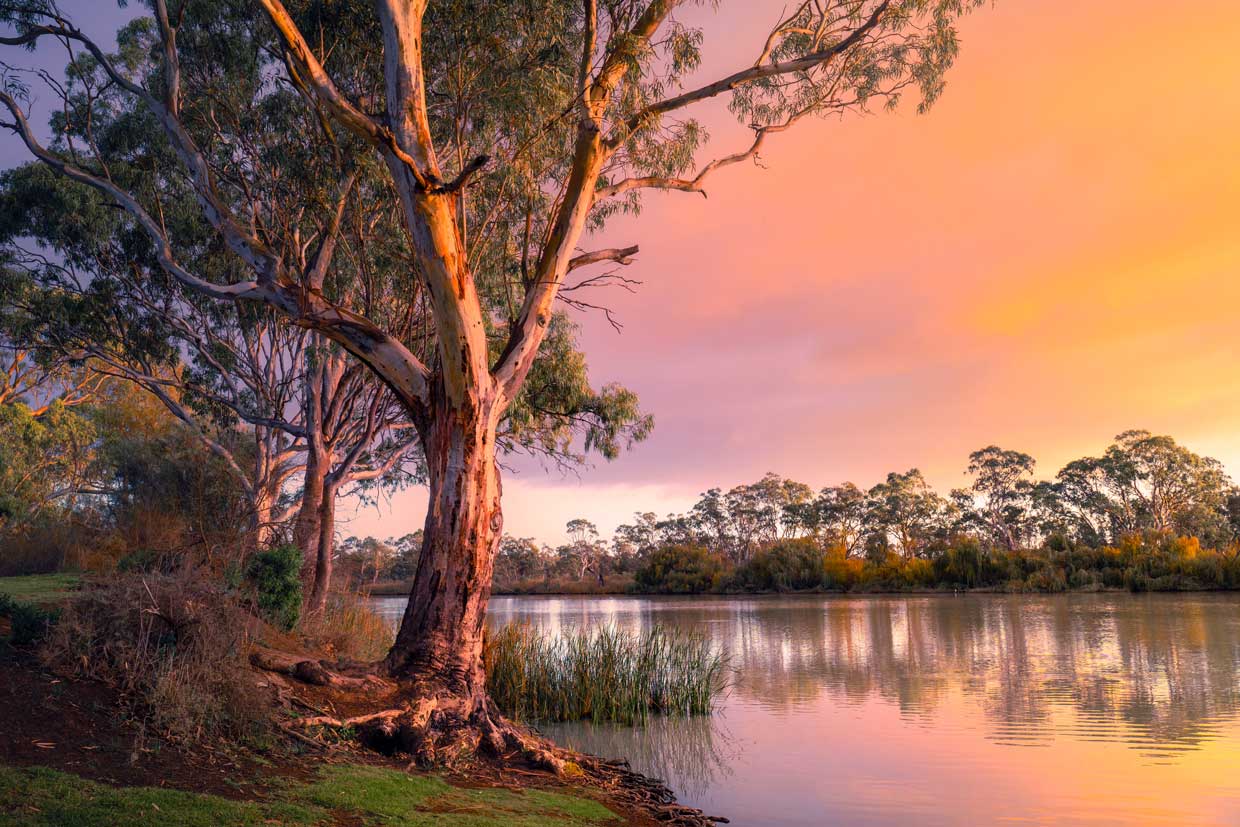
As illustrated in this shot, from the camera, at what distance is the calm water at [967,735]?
648cm

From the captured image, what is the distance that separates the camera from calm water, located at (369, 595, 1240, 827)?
648cm

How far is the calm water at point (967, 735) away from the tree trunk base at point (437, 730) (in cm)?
75

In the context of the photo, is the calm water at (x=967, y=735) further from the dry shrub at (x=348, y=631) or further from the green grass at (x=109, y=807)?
the green grass at (x=109, y=807)

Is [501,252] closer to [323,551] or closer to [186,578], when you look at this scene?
[323,551]

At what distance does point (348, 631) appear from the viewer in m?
10.2

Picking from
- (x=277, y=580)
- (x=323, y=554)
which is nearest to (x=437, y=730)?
(x=277, y=580)

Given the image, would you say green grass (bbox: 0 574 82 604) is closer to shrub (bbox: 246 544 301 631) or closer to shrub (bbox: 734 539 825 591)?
shrub (bbox: 246 544 301 631)

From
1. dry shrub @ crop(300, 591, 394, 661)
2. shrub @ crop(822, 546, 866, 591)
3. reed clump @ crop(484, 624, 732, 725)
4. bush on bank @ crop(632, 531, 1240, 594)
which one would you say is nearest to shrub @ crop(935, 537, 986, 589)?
bush on bank @ crop(632, 531, 1240, 594)

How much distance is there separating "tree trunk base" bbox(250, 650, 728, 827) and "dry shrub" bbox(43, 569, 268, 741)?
0.54m

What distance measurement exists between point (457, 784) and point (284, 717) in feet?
3.76

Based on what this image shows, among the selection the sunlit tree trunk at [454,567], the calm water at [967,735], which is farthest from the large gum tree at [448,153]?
the calm water at [967,735]

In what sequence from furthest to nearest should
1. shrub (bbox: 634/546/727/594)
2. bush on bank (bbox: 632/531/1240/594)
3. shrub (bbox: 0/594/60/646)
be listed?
shrub (bbox: 634/546/727/594) → bush on bank (bbox: 632/531/1240/594) → shrub (bbox: 0/594/60/646)

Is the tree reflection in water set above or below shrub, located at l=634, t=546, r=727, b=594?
below

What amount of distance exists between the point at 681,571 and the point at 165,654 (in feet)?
131
